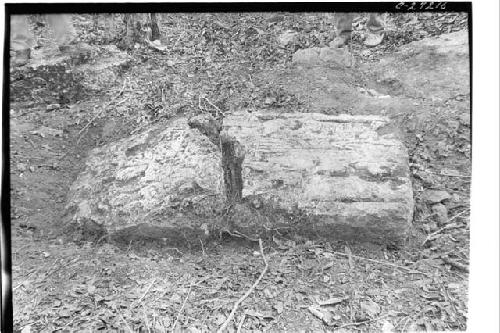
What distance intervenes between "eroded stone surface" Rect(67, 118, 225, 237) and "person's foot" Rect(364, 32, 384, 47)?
3.45 feet

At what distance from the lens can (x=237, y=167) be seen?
2479 mm

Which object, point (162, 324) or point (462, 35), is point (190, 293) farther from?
point (462, 35)

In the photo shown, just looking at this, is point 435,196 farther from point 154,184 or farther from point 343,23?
point 154,184

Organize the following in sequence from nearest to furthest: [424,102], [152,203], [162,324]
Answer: [162,324], [152,203], [424,102]

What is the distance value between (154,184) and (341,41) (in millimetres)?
1320

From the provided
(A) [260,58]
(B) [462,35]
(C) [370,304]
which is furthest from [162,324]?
(B) [462,35]

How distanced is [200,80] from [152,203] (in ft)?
2.40

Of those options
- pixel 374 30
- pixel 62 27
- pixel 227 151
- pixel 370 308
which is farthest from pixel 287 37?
pixel 370 308

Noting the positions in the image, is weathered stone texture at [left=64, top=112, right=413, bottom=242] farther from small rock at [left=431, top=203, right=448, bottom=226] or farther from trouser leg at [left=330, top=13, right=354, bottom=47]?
trouser leg at [left=330, top=13, right=354, bottom=47]

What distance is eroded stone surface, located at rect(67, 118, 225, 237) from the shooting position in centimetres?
237

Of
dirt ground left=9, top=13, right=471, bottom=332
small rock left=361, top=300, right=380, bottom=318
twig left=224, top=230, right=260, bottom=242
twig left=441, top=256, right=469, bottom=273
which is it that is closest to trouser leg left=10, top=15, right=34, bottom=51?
dirt ground left=9, top=13, right=471, bottom=332

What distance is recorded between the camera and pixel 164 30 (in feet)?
8.21

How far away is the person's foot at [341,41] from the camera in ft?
8.41

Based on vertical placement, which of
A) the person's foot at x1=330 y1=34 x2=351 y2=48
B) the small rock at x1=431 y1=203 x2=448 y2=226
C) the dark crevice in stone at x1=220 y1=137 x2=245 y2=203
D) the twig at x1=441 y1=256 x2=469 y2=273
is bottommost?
the twig at x1=441 y1=256 x2=469 y2=273
